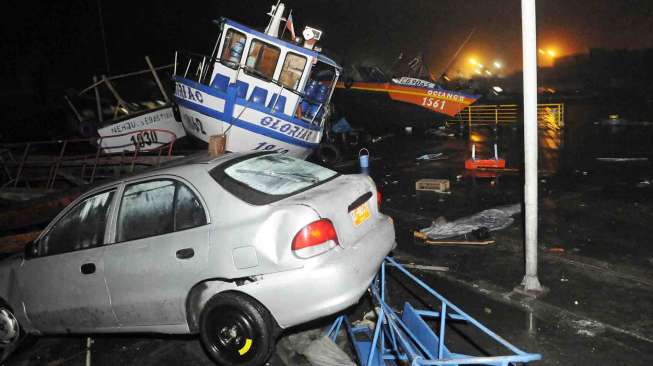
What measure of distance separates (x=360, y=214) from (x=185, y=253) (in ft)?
5.07

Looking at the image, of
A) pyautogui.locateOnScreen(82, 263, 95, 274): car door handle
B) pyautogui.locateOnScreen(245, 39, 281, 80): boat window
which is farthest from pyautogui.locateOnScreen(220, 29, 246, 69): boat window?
pyautogui.locateOnScreen(82, 263, 95, 274): car door handle

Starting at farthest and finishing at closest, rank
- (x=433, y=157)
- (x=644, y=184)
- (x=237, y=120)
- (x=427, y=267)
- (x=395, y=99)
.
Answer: (x=395, y=99), (x=433, y=157), (x=237, y=120), (x=644, y=184), (x=427, y=267)

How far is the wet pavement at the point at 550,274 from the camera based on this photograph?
3.89 m

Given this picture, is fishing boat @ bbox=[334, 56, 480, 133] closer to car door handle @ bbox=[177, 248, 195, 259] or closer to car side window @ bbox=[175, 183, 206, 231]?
car side window @ bbox=[175, 183, 206, 231]

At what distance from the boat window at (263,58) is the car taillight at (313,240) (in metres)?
9.17

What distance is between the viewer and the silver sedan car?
343 centimetres

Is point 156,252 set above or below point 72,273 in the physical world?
above

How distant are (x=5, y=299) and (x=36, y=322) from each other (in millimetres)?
491

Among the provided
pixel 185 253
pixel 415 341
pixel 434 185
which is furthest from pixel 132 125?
pixel 415 341

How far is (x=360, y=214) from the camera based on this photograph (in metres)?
4.00

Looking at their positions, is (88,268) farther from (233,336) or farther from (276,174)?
(276,174)

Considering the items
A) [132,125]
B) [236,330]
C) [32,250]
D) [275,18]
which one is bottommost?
[236,330]

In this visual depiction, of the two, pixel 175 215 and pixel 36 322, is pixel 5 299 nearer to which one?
pixel 36 322

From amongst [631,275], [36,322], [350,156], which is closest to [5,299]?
[36,322]
